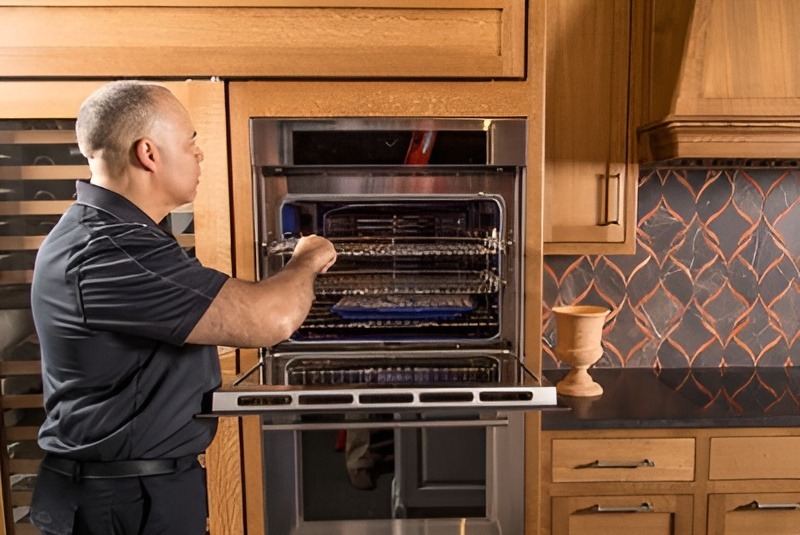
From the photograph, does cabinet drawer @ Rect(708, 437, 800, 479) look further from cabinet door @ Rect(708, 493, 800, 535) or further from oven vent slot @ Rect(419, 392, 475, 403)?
oven vent slot @ Rect(419, 392, 475, 403)

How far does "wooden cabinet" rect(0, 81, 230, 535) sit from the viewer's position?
1.62m

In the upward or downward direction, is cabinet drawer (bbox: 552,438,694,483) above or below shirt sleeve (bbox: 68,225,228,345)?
below

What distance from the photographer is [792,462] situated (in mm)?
1808

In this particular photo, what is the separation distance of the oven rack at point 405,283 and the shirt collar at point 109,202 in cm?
58

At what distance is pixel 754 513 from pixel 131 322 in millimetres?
1757

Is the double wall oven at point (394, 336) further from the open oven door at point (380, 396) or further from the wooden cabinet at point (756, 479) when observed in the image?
the wooden cabinet at point (756, 479)


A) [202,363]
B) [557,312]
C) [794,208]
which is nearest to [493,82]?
[557,312]

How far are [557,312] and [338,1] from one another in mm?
1118

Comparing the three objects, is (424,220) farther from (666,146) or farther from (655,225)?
(655,225)

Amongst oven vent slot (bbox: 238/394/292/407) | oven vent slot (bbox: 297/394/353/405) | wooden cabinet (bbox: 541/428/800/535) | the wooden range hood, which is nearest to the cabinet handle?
the wooden range hood

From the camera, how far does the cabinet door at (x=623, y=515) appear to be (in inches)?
71.3

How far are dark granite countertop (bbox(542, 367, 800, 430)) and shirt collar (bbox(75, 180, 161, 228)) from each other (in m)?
1.11

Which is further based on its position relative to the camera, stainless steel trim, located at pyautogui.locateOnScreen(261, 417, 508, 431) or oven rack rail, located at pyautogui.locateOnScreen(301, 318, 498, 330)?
oven rack rail, located at pyautogui.locateOnScreen(301, 318, 498, 330)

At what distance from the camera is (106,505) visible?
136cm
